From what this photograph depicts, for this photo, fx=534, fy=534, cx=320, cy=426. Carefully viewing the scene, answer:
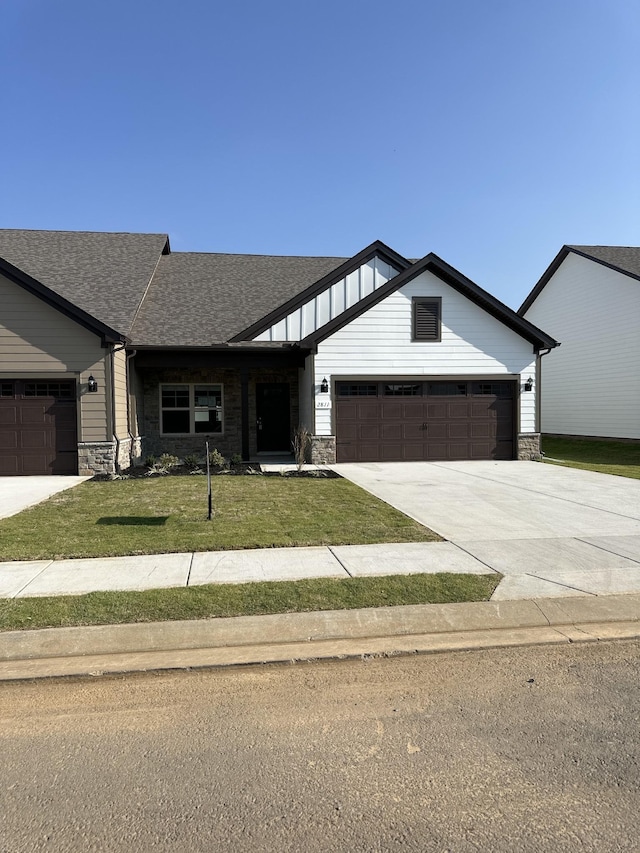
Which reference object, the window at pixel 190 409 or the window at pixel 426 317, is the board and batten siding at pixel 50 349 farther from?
the window at pixel 426 317

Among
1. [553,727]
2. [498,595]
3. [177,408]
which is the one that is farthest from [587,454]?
[553,727]

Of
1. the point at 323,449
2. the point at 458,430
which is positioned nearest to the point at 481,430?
the point at 458,430

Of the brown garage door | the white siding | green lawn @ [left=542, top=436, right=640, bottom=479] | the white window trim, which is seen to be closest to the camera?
the brown garage door

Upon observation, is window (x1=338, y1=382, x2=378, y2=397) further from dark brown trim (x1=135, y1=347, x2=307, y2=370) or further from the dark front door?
the dark front door

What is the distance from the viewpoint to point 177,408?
1838cm

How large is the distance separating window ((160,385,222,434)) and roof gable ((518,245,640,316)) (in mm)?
17218

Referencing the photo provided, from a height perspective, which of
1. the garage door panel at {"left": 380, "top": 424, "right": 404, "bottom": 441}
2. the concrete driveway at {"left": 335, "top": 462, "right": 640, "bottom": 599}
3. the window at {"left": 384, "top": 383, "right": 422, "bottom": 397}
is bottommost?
the concrete driveway at {"left": 335, "top": 462, "right": 640, "bottom": 599}

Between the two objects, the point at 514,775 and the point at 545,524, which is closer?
the point at 514,775

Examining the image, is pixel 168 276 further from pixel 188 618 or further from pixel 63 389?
pixel 188 618

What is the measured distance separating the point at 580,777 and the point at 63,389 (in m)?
14.3

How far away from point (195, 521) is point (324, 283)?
1082 cm

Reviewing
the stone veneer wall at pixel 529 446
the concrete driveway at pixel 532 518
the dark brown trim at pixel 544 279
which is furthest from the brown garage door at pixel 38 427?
the dark brown trim at pixel 544 279

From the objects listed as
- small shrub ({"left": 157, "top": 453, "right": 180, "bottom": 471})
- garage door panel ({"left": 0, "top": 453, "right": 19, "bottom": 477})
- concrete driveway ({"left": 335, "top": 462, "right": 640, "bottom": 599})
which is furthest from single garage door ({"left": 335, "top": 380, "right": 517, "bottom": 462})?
garage door panel ({"left": 0, "top": 453, "right": 19, "bottom": 477})

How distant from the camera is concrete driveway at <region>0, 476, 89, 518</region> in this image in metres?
9.71
